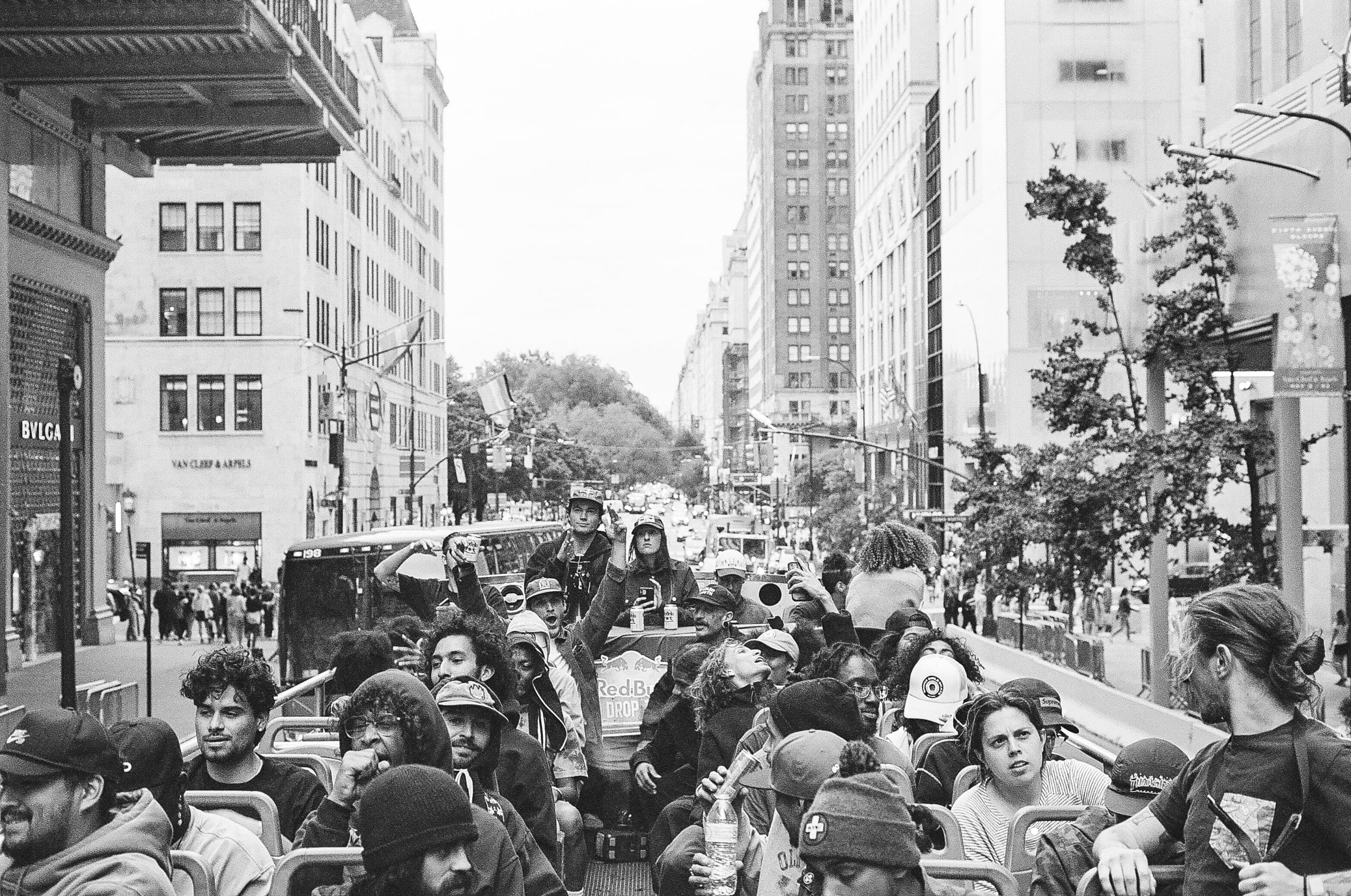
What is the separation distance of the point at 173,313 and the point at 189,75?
97.2 ft

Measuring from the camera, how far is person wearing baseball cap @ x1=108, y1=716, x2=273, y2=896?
5043mm

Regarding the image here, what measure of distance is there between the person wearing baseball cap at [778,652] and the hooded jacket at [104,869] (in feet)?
14.1

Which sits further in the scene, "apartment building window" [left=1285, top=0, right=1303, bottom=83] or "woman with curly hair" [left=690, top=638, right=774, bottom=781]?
"apartment building window" [left=1285, top=0, right=1303, bottom=83]

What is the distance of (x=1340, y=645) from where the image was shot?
1144 inches

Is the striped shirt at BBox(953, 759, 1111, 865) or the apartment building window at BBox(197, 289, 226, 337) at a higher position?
the apartment building window at BBox(197, 289, 226, 337)

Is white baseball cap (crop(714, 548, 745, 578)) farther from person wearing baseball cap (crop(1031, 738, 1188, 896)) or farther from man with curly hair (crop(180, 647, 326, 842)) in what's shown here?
person wearing baseball cap (crop(1031, 738, 1188, 896))

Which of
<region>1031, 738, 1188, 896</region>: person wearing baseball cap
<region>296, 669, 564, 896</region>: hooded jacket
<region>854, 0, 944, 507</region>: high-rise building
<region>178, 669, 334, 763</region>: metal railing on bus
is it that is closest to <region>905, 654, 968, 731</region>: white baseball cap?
<region>1031, 738, 1188, 896</region>: person wearing baseball cap

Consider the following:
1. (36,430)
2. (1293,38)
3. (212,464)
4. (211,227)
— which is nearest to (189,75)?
(36,430)

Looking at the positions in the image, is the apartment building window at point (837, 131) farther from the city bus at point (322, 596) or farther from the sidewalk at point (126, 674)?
the city bus at point (322, 596)

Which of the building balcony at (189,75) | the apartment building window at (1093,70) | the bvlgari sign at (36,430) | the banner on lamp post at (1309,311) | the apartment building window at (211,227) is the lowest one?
the bvlgari sign at (36,430)

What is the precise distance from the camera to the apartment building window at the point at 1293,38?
24.6 meters

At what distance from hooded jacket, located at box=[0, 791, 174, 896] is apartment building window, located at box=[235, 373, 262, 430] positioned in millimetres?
54943

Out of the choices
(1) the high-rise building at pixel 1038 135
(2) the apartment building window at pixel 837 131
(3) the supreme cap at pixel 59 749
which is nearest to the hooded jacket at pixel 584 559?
(3) the supreme cap at pixel 59 749

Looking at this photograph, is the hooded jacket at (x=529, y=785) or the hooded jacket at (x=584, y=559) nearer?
the hooded jacket at (x=529, y=785)
